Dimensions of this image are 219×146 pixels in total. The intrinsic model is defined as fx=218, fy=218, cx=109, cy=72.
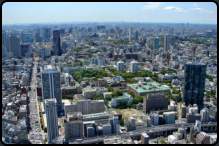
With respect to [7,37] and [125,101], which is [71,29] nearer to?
[7,37]

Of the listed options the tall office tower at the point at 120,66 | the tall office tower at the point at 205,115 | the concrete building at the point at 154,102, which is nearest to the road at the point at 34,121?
the concrete building at the point at 154,102

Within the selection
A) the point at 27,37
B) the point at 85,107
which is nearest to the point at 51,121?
the point at 85,107

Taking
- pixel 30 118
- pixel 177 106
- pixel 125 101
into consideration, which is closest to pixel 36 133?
pixel 30 118

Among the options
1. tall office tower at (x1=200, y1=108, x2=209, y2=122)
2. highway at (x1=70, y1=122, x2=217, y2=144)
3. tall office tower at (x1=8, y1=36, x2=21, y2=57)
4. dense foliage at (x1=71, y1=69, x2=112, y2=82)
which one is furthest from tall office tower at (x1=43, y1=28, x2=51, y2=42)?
tall office tower at (x1=200, y1=108, x2=209, y2=122)

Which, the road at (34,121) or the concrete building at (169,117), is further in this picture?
the concrete building at (169,117)

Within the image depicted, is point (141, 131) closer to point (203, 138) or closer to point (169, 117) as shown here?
point (169, 117)

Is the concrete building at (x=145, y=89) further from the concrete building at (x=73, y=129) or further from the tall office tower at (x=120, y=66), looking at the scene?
the concrete building at (x=73, y=129)

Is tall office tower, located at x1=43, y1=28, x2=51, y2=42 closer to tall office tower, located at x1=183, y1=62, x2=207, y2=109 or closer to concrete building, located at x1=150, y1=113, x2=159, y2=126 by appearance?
tall office tower, located at x1=183, y1=62, x2=207, y2=109
